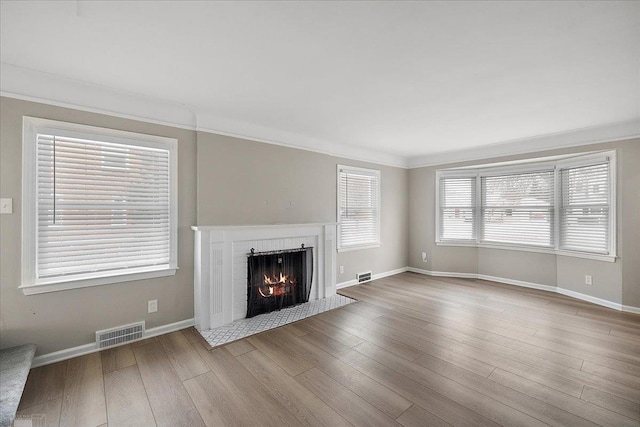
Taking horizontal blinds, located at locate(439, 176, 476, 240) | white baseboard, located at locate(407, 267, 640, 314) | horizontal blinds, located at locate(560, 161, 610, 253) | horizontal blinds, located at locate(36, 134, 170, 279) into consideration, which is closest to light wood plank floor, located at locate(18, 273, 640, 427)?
white baseboard, located at locate(407, 267, 640, 314)

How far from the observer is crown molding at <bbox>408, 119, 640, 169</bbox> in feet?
12.5

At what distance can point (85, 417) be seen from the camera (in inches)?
74.4

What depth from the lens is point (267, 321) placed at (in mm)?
3492

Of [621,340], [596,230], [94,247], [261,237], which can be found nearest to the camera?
[94,247]

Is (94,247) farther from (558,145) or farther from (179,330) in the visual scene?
(558,145)

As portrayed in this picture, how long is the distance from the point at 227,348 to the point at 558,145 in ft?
18.2

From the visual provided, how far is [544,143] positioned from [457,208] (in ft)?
5.92

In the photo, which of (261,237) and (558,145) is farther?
(558,145)

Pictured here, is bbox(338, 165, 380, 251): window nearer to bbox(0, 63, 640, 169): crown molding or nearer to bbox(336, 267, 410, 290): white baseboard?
bbox(0, 63, 640, 169): crown molding

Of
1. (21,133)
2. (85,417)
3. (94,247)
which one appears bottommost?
(85,417)

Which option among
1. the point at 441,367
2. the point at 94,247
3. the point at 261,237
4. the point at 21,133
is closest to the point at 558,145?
the point at 441,367

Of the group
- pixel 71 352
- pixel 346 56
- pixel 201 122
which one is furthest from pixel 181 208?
pixel 346 56

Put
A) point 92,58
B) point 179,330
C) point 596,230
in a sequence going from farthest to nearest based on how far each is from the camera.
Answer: point 596,230, point 179,330, point 92,58

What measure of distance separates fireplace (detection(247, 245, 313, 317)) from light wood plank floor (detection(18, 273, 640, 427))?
22.6 inches
